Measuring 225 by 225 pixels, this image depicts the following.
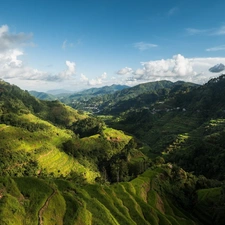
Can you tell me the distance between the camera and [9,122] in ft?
618

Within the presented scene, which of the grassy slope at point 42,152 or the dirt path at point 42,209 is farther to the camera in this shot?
the grassy slope at point 42,152

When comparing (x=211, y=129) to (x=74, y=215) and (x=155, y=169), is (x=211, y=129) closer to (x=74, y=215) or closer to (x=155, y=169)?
(x=155, y=169)

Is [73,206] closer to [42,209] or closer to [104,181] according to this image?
[42,209]

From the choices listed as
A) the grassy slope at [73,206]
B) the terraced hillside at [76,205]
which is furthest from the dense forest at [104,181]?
the terraced hillside at [76,205]

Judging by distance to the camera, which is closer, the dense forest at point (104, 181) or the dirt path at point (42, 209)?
the dirt path at point (42, 209)

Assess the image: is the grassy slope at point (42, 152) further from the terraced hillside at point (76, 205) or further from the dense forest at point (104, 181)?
the terraced hillside at point (76, 205)

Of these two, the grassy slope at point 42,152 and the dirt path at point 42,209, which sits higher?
the dirt path at point 42,209

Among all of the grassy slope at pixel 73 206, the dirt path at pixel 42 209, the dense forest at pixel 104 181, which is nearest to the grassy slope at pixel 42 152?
the dense forest at pixel 104 181

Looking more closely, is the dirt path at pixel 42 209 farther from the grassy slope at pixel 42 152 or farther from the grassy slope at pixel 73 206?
the grassy slope at pixel 42 152

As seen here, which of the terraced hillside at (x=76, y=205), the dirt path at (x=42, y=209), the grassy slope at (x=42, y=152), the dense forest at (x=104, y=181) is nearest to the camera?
the dirt path at (x=42, y=209)

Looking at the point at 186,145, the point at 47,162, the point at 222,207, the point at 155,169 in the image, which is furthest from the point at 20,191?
the point at 186,145

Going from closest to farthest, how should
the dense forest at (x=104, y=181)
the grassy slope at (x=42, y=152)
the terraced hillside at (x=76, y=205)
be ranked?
the terraced hillside at (x=76, y=205)
the dense forest at (x=104, y=181)
the grassy slope at (x=42, y=152)

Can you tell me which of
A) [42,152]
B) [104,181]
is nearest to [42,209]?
[104,181]

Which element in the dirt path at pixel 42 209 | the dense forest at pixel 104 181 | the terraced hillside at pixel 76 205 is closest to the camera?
the dirt path at pixel 42 209
